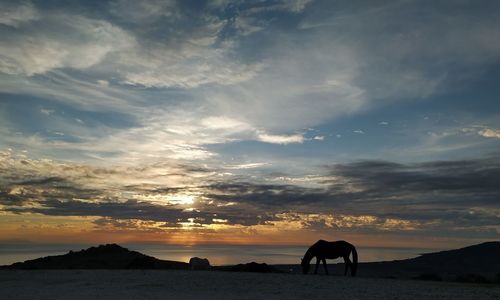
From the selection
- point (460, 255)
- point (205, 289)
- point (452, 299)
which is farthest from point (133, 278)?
point (460, 255)

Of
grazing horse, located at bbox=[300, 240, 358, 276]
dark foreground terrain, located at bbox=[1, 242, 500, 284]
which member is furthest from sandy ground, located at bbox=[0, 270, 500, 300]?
dark foreground terrain, located at bbox=[1, 242, 500, 284]

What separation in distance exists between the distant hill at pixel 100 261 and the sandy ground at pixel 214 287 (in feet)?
30.8

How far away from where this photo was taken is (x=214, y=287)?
2289 centimetres

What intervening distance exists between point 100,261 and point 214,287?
865 inches

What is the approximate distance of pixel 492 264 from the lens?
69.6m

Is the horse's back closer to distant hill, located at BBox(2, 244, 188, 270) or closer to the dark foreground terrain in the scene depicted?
the dark foreground terrain

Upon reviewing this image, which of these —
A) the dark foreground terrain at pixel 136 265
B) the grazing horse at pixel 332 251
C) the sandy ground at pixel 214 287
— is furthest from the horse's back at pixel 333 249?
the sandy ground at pixel 214 287

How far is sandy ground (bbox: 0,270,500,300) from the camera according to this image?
2059 centimetres

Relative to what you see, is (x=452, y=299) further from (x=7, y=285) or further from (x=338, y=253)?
(x=7, y=285)

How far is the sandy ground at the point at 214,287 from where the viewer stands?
2059cm

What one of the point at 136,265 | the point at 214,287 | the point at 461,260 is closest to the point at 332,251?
the point at 214,287

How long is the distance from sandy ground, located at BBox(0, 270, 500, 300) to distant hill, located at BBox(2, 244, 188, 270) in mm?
9387

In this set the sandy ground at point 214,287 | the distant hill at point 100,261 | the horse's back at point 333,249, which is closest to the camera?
the sandy ground at point 214,287

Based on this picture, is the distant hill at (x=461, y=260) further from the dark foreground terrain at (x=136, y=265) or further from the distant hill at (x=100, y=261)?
the distant hill at (x=100, y=261)
